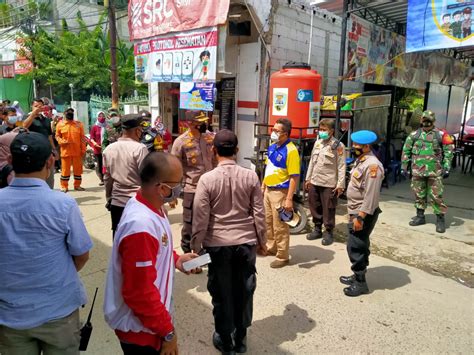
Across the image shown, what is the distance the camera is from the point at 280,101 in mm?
6105

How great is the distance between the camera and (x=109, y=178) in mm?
3672

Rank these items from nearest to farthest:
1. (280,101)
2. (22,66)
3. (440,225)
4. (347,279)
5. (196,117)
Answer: (347,279), (196,117), (440,225), (280,101), (22,66)

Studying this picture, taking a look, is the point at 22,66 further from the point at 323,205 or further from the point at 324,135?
the point at 323,205

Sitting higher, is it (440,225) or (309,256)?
(440,225)

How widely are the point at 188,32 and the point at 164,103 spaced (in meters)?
2.40

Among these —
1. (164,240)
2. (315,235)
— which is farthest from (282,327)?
(315,235)

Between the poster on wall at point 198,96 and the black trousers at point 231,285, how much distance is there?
479cm

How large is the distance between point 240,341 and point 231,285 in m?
0.48

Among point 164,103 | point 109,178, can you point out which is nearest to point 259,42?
point 164,103

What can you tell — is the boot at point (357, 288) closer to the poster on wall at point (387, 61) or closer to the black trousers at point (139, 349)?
the black trousers at point (139, 349)

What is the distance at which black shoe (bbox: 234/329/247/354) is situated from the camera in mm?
2727

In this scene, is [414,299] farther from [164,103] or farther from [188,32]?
[164,103]

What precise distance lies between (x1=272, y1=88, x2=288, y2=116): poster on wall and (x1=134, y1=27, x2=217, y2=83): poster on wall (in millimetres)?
1300

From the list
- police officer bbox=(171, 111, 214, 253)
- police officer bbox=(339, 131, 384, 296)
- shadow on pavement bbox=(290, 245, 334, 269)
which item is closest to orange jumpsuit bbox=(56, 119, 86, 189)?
police officer bbox=(171, 111, 214, 253)
